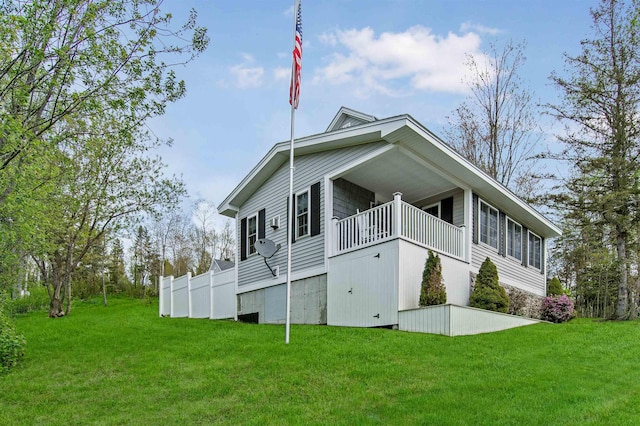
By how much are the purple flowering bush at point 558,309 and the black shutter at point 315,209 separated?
24.8 feet

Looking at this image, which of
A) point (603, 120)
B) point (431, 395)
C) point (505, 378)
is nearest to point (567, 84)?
point (603, 120)

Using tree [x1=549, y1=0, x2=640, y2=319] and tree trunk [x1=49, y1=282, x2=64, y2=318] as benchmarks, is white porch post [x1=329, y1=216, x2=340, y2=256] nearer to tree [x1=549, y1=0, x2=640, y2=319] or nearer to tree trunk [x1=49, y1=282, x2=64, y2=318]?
tree [x1=549, y1=0, x2=640, y2=319]

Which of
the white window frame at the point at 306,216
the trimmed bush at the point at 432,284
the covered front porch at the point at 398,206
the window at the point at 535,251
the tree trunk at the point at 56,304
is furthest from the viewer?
the tree trunk at the point at 56,304

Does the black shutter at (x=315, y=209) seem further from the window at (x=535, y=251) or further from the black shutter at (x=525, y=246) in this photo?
the window at (x=535, y=251)

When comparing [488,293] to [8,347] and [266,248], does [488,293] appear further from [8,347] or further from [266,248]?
[8,347]

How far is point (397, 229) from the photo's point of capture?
10.7 metres

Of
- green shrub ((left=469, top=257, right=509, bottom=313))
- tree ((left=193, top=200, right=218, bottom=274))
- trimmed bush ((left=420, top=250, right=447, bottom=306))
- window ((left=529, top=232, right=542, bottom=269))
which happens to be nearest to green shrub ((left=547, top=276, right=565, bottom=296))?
window ((left=529, top=232, right=542, bottom=269))

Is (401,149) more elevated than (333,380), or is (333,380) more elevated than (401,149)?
(401,149)

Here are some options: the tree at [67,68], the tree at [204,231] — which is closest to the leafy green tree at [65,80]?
the tree at [67,68]

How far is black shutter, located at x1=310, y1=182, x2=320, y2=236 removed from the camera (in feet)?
42.6

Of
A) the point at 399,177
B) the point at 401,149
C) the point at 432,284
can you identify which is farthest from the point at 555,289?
the point at 401,149

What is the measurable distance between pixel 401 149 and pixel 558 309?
7617 mm

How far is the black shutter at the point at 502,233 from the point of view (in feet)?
48.6

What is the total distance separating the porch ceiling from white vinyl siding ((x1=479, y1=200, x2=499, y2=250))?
1306 millimetres
